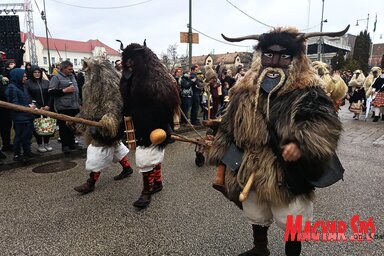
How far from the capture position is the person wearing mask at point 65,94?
578 centimetres

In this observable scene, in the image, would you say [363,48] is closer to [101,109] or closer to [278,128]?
[101,109]

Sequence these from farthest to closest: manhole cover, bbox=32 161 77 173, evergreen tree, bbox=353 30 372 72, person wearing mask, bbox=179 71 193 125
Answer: evergreen tree, bbox=353 30 372 72, person wearing mask, bbox=179 71 193 125, manhole cover, bbox=32 161 77 173

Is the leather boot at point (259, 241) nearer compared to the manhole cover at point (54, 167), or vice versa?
the leather boot at point (259, 241)

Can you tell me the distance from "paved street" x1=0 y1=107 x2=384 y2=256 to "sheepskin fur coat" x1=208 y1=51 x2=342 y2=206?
2.75 feet

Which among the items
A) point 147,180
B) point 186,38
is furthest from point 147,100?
point 186,38

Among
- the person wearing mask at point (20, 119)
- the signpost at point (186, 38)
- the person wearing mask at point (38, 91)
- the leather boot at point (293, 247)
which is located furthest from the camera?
the signpost at point (186, 38)

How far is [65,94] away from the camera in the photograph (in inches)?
231

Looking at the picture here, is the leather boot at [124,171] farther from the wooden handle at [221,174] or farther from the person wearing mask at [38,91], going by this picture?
the wooden handle at [221,174]

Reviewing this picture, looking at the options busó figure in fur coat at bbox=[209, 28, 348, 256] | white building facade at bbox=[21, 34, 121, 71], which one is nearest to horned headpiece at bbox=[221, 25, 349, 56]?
busó figure in fur coat at bbox=[209, 28, 348, 256]

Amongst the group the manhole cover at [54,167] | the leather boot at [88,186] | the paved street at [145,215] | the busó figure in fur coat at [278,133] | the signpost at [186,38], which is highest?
the signpost at [186,38]

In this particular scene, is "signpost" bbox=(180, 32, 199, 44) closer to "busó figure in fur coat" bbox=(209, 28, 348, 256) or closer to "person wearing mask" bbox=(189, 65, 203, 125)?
"person wearing mask" bbox=(189, 65, 203, 125)

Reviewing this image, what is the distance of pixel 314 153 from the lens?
1.80 meters

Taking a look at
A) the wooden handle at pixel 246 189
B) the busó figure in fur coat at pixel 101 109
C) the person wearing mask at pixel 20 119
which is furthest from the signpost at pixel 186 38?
the wooden handle at pixel 246 189

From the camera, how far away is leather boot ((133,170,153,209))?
3.57 meters
